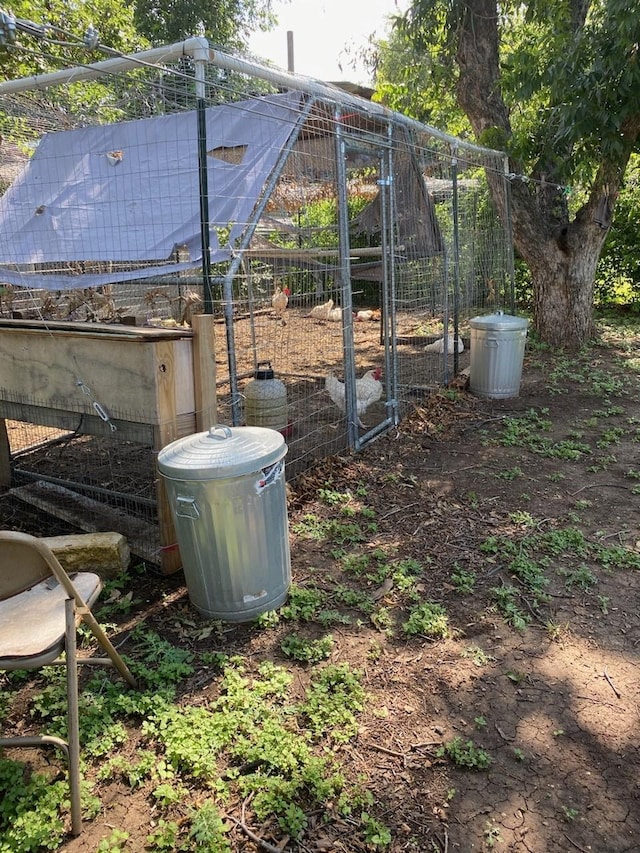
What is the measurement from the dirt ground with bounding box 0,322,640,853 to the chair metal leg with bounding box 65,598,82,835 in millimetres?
74

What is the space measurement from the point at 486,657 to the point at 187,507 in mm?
1490

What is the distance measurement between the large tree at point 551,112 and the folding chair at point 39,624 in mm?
6976

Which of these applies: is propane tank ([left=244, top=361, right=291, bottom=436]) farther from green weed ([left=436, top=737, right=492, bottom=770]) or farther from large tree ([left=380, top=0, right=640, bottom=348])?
large tree ([left=380, top=0, right=640, bottom=348])

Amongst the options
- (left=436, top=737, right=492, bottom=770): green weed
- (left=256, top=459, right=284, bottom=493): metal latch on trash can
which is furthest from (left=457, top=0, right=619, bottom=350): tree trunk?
(left=436, top=737, right=492, bottom=770): green weed

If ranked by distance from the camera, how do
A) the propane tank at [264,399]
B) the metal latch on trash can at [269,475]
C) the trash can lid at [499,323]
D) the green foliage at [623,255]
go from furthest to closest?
the green foliage at [623,255] → the trash can lid at [499,323] → the propane tank at [264,399] → the metal latch on trash can at [269,475]

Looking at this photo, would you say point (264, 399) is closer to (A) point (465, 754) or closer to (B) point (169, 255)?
(B) point (169, 255)

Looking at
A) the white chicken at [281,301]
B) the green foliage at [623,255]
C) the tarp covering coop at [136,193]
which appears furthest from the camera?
the green foliage at [623,255]

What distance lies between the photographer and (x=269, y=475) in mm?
2891

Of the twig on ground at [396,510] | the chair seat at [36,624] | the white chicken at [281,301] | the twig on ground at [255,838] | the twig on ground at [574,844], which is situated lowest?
the twig on ground at [574,844]

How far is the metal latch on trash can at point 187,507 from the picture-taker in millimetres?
2803

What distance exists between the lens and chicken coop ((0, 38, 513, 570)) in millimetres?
3422

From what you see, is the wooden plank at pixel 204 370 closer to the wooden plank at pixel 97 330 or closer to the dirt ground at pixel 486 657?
the wooden plank at pixel 97 330

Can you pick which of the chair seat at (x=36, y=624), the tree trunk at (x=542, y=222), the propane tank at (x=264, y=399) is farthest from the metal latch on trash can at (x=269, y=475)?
the tree trunk at (x=542, y=222)

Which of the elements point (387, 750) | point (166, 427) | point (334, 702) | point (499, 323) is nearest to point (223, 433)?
point (166, 427)
